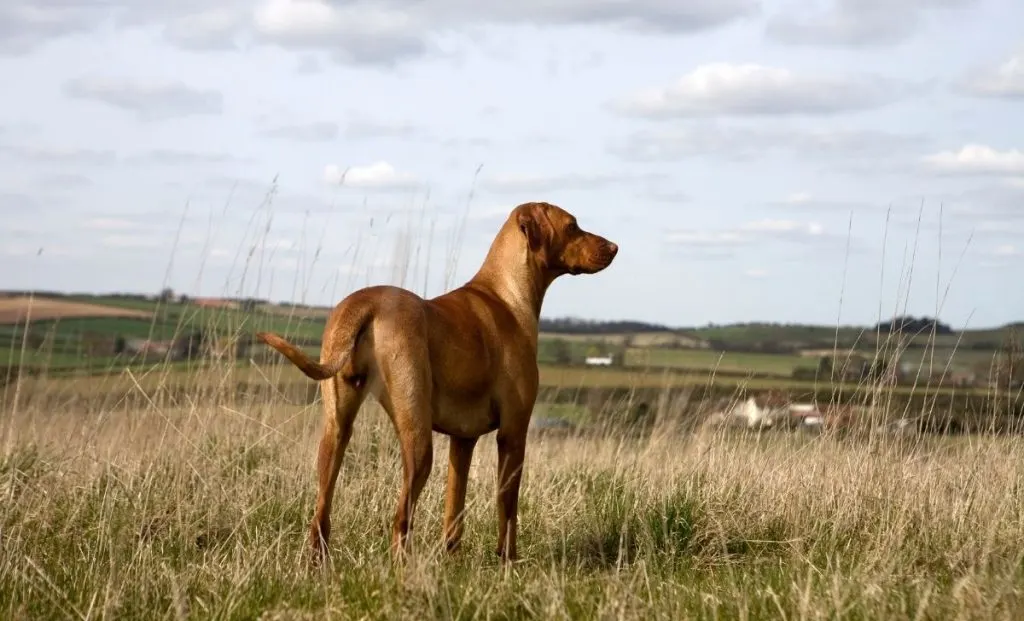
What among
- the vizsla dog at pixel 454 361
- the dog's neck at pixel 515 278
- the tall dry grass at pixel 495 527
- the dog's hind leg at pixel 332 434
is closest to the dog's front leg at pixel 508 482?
the vizsla dog at pixel 454 361

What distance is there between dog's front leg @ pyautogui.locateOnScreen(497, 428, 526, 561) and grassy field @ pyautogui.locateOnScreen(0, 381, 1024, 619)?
0.58 feet

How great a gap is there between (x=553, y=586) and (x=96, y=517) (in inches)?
111

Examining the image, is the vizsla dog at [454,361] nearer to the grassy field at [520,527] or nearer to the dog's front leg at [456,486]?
the dog's front leg at [456,486]

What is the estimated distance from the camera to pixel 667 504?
5.95 meters

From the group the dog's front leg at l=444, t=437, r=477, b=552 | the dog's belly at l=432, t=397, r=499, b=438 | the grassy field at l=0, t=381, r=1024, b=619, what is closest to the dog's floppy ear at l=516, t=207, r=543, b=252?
the dog's belly at l=432, t=397, r=499, b=438

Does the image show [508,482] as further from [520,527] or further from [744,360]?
[744,360]

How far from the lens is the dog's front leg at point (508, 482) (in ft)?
16.6

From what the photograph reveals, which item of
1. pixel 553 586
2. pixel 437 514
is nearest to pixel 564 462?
pixel 437 514

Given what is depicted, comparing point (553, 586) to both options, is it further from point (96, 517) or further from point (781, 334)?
point (781, 334)

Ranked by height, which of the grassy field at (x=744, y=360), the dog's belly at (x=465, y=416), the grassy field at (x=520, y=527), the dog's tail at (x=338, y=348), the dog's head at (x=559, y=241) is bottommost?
the grassy field at (x=520, y=527)

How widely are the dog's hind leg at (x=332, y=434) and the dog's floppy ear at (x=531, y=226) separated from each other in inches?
45.0

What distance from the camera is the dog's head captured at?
5.38 meters

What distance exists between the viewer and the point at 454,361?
484 cm

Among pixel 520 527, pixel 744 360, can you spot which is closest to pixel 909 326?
pixel 520 527
